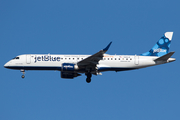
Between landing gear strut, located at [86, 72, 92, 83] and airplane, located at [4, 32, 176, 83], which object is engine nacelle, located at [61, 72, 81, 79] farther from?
landing gear strut, located at [86, 72, 92, 83]

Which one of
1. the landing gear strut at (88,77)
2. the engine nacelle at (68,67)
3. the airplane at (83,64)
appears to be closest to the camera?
the engine nacelle at (68,67)

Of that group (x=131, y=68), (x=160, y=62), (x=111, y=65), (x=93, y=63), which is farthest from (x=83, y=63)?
(x=160, y=62)

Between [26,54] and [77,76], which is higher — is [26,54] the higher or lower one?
the higher one

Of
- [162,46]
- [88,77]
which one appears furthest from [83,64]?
[162,46]

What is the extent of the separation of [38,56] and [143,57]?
52.0 feet

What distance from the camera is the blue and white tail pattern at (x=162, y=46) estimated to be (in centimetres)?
5344

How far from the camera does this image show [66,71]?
4894 centimetres

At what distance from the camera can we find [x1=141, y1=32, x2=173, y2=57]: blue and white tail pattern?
5344cm

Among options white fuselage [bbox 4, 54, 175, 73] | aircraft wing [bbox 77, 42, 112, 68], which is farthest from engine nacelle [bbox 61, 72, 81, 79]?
aircraft wing [bbox 77, 42, 112, 68]

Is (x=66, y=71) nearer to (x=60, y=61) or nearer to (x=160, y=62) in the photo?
(x=60, y=61)

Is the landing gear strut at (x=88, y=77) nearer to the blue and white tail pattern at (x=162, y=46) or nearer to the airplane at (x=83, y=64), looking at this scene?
the airplane at (x=83, y=64)

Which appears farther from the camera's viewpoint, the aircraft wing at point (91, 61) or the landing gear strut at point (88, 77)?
the landing gear strut at point (88, 77)

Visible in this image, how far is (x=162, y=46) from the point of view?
5434 cm

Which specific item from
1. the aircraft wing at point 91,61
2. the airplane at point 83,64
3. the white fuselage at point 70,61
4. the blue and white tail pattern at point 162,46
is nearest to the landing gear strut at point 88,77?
the airplane at point 83,64
